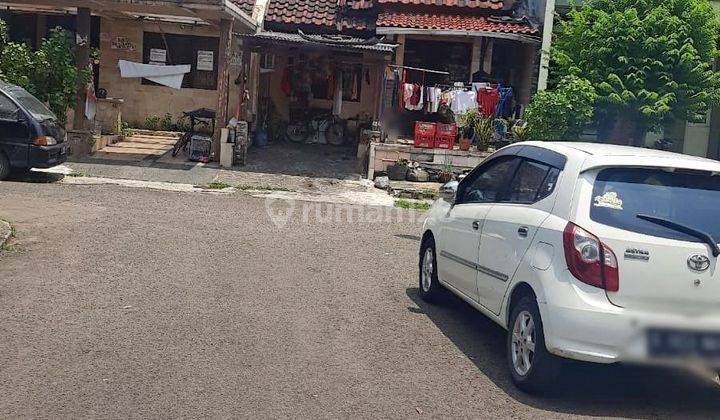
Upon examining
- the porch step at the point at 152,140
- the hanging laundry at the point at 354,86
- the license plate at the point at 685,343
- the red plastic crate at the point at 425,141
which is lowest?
the license plate at the point at 685,343

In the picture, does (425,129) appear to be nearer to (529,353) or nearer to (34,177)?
(34,177)

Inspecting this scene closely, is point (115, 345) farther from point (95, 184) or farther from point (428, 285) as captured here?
point (95, 184)

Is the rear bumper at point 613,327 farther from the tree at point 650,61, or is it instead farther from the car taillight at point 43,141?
the car taillight at point 43,141

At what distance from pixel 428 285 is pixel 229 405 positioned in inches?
126

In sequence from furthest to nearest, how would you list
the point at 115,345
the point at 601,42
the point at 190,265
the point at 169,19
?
the point at 169,19, the point at 601,42, the point at 190,265, the point at 115,345

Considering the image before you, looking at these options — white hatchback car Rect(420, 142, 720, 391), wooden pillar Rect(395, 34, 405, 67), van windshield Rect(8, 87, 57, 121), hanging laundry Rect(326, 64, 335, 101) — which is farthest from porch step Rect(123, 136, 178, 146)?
white hatchback car Rect(420, 142, 720, 391)

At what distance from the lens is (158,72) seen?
1827 centimetres

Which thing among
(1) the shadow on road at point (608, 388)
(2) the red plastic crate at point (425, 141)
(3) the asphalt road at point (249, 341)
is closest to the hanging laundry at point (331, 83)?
(2) the red plastic crate at point (425, 141)

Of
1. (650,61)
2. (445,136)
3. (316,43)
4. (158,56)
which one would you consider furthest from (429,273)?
(158,56)

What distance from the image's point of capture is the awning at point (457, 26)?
59.2ft

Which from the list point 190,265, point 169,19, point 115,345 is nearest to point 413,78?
point 169,19

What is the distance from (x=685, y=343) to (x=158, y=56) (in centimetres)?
1795

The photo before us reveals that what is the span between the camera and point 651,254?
15.7ft

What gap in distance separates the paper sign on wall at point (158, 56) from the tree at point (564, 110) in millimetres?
10524
